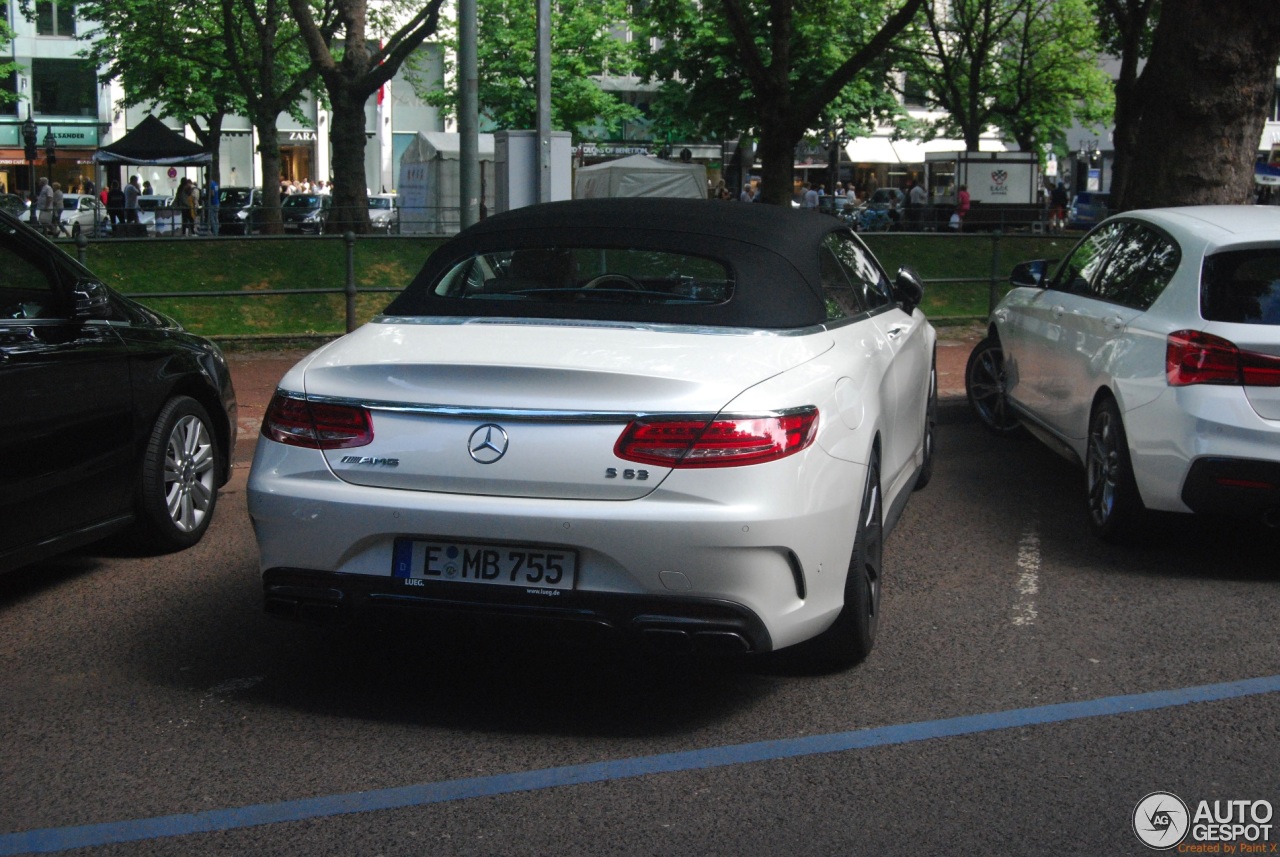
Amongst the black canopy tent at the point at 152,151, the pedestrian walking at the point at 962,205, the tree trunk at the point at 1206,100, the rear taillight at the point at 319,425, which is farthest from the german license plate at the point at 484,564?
the black canopy tent at the point at 152,151

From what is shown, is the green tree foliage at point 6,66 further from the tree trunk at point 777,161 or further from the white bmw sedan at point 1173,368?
the white bmw sedan at point 1173,368

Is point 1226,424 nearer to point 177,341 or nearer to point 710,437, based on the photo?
point 710,437

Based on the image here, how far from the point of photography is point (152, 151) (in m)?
36.7

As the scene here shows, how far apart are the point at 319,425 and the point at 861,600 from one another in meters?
1.74

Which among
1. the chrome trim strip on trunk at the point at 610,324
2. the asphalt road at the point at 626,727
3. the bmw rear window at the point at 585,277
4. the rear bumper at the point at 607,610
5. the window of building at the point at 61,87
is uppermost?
the window of building at the point at 61,87

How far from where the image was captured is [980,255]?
16562 mm

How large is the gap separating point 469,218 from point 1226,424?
918 centimetres

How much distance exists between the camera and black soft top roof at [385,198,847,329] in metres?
4.74

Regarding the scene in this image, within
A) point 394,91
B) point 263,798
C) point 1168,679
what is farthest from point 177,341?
point 394,91

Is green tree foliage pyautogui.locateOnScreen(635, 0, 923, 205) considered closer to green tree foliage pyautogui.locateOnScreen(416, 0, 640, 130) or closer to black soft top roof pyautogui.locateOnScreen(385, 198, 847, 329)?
green tree foliage pyautogui.locateOnScreen(416, 0, 640, 130)

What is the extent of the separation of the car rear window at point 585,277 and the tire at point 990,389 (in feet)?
15.8

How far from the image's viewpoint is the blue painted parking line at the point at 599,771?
11.8 feet

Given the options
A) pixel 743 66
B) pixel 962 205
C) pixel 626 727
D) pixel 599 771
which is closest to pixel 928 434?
pixel 626 727

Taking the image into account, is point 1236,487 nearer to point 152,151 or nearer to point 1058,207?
point 152,151
